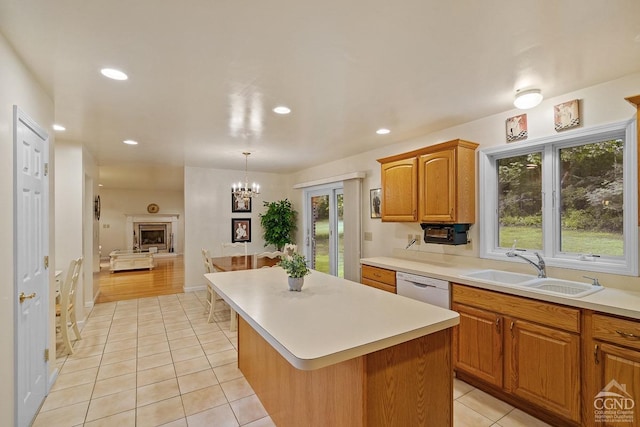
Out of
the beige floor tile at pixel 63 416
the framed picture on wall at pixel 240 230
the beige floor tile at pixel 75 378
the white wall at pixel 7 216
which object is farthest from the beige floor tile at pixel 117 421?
A: the framed picture on wall at pixel 240 230

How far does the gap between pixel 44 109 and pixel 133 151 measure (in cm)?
214

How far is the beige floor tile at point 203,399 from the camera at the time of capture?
7.32 ft

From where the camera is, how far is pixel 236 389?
2.47 meters

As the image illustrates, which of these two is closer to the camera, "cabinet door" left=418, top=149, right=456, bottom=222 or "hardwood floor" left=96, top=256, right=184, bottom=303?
"cabinet door" left=418, top=149, right=456, bottom=222

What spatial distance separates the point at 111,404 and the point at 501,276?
3.42m

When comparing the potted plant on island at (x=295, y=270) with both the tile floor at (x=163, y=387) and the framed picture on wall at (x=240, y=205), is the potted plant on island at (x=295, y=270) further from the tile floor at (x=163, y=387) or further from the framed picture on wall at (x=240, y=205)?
the framed picture on wall at (x=240, y=205)

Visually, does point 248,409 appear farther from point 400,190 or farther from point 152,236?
point 152,236

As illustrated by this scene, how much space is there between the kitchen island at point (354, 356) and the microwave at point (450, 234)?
1.33m

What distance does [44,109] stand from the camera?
2314mm

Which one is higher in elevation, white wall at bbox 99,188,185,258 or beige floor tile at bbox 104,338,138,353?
white wall at bbox 99,188,185,258

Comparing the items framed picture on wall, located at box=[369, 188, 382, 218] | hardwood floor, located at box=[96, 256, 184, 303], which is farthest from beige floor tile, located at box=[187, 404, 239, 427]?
hardwood floor, located at box=[96, 256, 184, 303]

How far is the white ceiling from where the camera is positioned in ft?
4.64

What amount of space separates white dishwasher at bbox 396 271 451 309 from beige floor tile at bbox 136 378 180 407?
223 centimetres

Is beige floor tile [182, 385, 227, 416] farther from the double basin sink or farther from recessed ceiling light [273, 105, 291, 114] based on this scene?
recessed ceiling light [273, 105, 291, 114]
